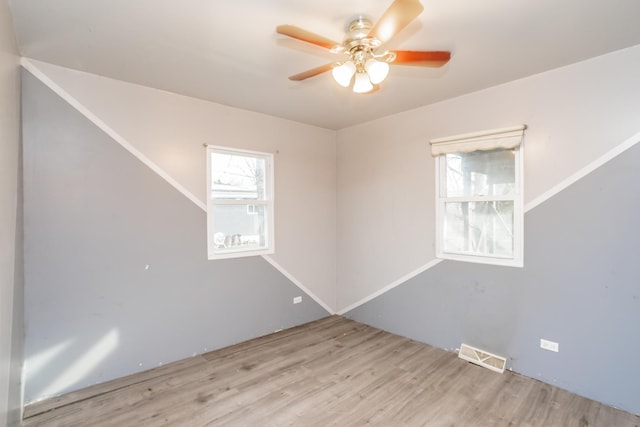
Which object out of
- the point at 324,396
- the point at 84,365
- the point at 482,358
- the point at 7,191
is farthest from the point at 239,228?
the point at 482,358

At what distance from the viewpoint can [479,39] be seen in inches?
85.0

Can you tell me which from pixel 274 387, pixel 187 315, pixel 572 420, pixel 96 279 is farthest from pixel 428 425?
pixel 96 279

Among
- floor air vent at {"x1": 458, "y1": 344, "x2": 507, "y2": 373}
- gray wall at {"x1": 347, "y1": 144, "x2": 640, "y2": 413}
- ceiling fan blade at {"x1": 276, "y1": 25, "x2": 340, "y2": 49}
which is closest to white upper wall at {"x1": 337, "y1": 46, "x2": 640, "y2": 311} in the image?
gray wall at {"x1": 347, "y1": 144, "x2": 640, "y2": 413}

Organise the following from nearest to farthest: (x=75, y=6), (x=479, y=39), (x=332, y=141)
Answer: (x=75, y=6), (x=479, y=39), (x=332, y=141)

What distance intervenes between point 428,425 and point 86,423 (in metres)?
2.41

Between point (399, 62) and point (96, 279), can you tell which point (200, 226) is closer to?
point (96, 279)

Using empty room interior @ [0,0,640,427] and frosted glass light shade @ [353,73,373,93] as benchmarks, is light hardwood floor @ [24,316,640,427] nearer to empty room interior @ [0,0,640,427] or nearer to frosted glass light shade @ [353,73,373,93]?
empty room interior @ [0,0,640,427]

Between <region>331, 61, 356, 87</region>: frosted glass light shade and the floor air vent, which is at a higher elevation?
<region>331, 61, 356, 87</region>: frosted glass light shade

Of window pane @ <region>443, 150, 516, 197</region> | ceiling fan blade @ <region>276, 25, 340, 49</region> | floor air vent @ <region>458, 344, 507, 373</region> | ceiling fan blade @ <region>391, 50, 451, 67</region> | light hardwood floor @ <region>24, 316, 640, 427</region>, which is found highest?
ceiling fan blade @ <region>276, 25, 340, 49</region>

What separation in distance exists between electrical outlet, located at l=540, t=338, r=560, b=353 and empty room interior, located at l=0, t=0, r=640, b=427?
0.07ft

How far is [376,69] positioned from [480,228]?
2130mm

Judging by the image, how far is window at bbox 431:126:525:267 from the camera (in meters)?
2.90

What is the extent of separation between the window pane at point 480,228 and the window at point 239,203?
81.8 inches

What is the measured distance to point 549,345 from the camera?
Answer: 8.80 feet
